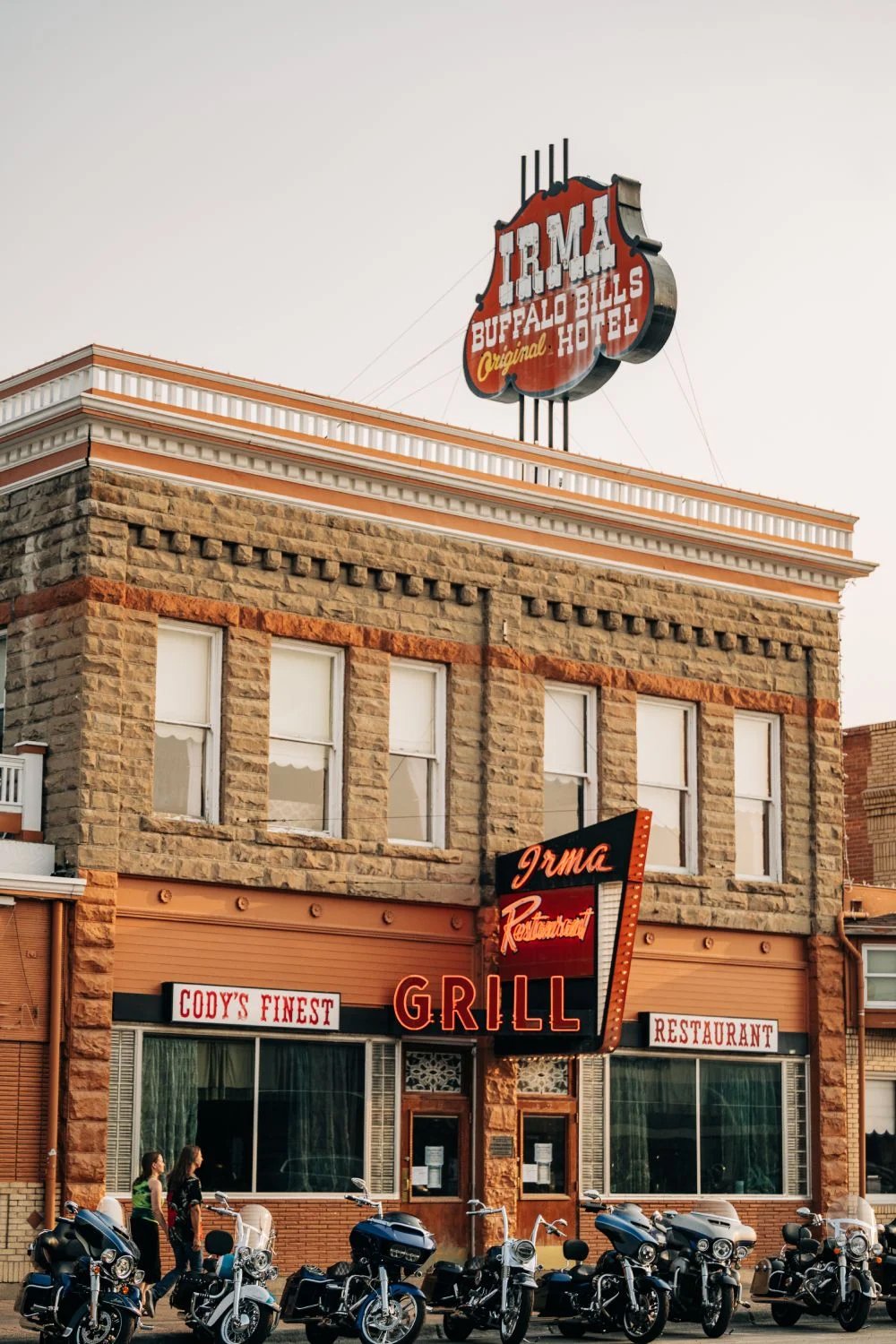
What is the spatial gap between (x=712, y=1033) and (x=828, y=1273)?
7.41m

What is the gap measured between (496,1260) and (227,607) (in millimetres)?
9444

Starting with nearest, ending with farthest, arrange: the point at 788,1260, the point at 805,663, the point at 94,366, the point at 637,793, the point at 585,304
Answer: the point at 788,1260 < the point at 94,366 < the point at 637,793 < the point at 805,663 < the point at 585,304

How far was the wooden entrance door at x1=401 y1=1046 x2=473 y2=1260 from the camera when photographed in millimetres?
27891

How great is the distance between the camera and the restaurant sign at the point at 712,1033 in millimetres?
30297

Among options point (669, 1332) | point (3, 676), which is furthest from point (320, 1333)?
point (3, 676)

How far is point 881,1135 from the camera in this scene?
32.7 m

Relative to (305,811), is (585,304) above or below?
above

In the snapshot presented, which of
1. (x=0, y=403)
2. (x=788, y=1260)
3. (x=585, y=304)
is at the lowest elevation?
(x=788, y=1260)

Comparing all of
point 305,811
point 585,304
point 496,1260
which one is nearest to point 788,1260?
point 496,1260

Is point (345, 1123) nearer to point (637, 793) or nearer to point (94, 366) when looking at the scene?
point (637, 793)

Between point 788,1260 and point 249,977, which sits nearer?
point 788,1260

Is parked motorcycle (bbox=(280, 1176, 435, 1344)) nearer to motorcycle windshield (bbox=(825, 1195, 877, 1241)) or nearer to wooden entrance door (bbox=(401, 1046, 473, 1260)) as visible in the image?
motorcycle windshield (bbox=(825, 1195, 877, 1241))

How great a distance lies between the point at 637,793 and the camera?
3075 cm

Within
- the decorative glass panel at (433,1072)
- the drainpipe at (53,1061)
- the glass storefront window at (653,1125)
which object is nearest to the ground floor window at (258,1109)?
the decorative glass panel at (433,1072)
